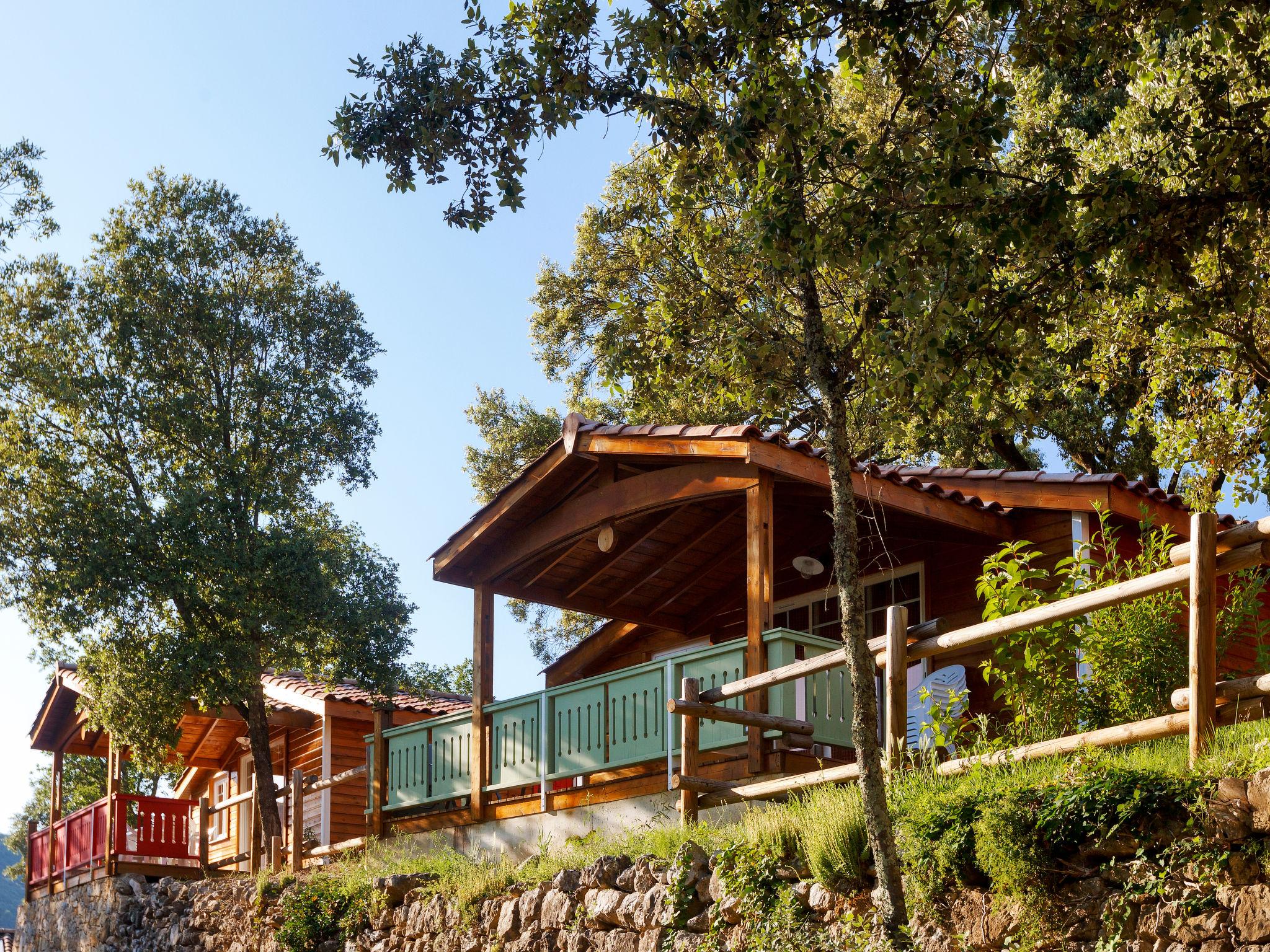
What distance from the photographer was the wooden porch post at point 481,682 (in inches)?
511

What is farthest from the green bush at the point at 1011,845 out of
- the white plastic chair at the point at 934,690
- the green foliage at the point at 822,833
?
the white plastic chair at the point at 934,690

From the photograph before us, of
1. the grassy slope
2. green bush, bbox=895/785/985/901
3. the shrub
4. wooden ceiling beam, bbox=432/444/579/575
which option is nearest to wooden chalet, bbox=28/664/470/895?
wooden ceiling beam, bbox=432/444/579/575

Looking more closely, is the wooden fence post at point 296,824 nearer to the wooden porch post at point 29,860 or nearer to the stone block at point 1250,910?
the wooden porch post at point 29,860

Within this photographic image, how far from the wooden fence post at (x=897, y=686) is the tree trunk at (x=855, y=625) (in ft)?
2.72

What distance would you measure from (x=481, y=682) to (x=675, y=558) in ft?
Answer: 8.32

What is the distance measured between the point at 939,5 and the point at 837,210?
6.60ft

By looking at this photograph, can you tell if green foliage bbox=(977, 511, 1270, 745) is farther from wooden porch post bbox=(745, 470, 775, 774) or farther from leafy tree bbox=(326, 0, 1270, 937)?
wooden porch post bbox=(745, 470, 775, 774)

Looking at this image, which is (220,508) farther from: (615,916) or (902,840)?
(902,840)

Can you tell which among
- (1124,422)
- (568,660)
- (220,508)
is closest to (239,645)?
(220,508)

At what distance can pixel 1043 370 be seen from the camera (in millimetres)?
18344

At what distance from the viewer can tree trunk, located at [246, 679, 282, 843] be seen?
54.5 ft

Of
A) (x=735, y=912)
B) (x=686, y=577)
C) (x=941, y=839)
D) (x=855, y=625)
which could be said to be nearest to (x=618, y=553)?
(x=686, y=577)

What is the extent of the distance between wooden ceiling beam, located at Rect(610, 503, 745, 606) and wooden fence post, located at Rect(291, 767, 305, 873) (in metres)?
4.07

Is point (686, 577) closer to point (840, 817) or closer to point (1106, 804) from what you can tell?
point (840, 817)
